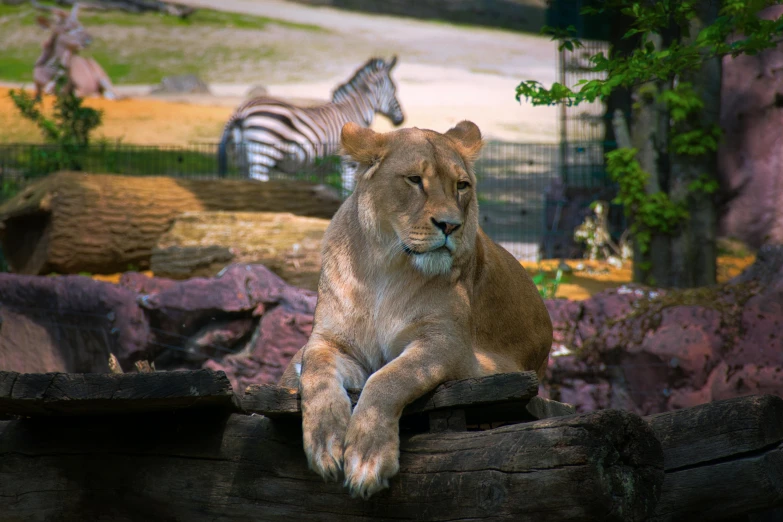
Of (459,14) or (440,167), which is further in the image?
(459,14)

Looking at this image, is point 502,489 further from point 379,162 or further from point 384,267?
point 379,162

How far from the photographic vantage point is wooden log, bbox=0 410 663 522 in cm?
293

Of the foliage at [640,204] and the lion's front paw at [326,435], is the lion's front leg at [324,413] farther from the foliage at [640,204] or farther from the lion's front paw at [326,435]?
the foliage at [640,204]

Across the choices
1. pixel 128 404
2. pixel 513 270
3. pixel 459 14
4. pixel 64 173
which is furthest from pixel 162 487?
pixel 459 14

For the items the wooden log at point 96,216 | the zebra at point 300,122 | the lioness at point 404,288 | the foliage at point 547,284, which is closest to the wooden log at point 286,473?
the lioness at point 404,288

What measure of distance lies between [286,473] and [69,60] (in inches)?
636

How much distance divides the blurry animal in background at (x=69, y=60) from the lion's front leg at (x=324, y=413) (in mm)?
15282

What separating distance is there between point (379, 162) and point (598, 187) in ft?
36.7

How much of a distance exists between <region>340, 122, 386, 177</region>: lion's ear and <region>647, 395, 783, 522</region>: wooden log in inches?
66.3

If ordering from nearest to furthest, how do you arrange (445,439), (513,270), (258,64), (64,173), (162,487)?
(445,439), (162,487), (513,270), (64,173), (258,64)

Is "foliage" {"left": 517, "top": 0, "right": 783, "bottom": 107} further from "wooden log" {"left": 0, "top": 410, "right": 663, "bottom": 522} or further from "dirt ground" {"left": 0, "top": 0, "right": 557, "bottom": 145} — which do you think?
"dirt ground" {"left": 0, "top": 0, "right": 557, "bottom": 145}

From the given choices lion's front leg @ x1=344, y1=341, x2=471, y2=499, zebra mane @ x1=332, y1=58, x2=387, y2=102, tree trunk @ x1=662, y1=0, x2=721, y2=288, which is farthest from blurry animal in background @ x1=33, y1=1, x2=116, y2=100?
lion's front leg @ x1=344, y1=341, x2=471, y2=499

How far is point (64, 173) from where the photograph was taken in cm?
1080

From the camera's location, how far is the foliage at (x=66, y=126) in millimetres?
13406
